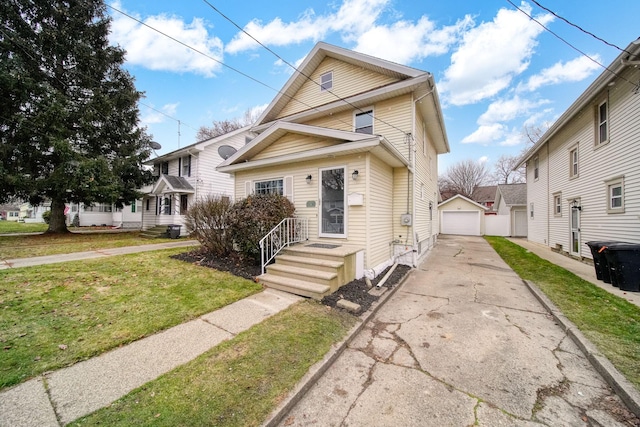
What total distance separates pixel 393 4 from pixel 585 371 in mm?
8628

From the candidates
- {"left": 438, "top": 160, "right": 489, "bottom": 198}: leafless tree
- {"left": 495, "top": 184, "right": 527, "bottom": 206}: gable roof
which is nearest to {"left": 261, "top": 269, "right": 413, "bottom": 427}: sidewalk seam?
{"left": 495, "top": 184, "right": 527, "bottom": 206}: gable roof

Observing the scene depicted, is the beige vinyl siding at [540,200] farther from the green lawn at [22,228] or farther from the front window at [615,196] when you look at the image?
the green lawn at [22,228]

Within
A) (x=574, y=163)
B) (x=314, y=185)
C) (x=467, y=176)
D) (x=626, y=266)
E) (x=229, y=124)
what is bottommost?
(x=626, y=266)

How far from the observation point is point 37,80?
12109 mm

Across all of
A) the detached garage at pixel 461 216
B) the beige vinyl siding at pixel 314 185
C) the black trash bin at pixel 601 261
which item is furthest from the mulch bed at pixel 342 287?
the detached garage at pixel 461 216

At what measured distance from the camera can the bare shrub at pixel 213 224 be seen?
7156 millimetres

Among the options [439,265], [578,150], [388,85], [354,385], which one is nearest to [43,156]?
[388,85]

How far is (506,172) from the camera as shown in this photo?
125 ft

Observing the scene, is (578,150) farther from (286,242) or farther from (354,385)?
(354,385)

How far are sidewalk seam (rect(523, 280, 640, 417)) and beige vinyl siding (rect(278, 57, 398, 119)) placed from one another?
7.80 meters

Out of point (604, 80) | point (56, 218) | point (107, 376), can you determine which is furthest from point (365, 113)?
point (56, 218)

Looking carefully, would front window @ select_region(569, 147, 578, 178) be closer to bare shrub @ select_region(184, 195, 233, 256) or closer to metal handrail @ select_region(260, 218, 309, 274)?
metal handrail @ select_region(260, 218, 309, 274)

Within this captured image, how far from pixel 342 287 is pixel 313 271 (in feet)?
2.40

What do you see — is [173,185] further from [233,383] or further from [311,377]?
[311,377]
